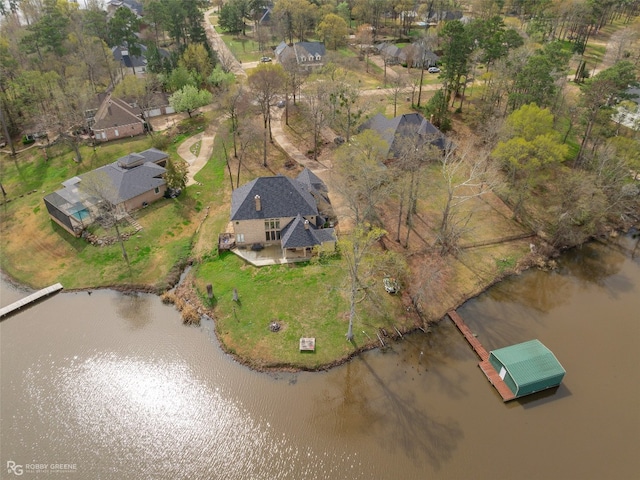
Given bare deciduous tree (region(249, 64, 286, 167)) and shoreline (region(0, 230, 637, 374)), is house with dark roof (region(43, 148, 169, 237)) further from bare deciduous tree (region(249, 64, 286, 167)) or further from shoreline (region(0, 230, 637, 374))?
bare deciduous tree (region(249, 64, 286, 167))

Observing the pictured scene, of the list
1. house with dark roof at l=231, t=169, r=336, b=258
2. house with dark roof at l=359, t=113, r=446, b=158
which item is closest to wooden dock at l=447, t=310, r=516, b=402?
house with dark roof at l=231, t=169, r=336, b=258

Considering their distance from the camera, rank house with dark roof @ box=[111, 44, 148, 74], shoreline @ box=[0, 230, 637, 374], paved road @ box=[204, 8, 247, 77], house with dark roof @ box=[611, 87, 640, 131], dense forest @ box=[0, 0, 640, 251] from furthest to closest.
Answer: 1. paved road @ box=[204, 8, 247, 77]
2. house with dark roof @ box=[111, 44, 148, 74]
3. house with dark roof @ box=[611, 87, 640, 131]
4. dense forest @ box=[0, 0, 640, 251]
5. shoreline @ box=[0, 230, 637, 374]

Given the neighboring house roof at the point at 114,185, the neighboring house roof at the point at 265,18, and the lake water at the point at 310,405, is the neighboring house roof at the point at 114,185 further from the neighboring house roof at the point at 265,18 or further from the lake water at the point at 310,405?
the neighboring house roof at the point at 265,18

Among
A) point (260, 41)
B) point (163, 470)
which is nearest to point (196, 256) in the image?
point (163, 470)

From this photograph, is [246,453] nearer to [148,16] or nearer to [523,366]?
[523,366]

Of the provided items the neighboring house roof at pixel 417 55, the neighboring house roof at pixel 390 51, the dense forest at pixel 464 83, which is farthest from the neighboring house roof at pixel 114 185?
the neighboring house roof at pixel 417 55

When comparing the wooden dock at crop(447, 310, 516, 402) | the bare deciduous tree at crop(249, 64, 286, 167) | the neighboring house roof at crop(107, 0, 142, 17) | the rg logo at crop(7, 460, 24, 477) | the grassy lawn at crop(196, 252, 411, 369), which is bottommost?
the rg logo at crop(7, 460, 24, 477)
